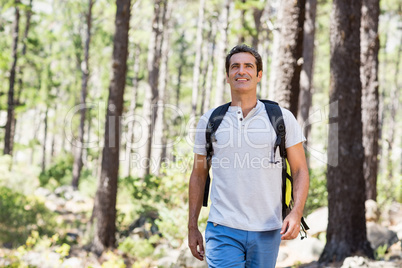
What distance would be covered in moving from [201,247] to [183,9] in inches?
1040

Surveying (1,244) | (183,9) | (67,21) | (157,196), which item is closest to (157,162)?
(157,196)

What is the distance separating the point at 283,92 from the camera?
6.54 meters

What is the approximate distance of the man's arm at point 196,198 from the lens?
286cm

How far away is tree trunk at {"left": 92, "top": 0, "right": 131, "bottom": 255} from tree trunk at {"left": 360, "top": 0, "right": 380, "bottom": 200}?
218 inches

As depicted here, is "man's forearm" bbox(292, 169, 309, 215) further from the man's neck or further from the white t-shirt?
the man's neck

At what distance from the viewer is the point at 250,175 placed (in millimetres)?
2680

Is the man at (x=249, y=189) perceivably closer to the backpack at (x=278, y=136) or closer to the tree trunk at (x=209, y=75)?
the backpack at (x=278, y=136)

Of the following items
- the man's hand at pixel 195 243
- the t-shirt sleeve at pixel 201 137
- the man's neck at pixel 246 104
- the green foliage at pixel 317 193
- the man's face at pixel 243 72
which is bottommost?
the green foliage at pixel 317 193

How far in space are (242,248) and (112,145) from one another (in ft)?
24.4

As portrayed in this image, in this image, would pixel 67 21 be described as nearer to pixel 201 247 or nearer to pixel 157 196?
pixel 157 196

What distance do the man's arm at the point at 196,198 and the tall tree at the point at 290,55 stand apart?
380 centimetres

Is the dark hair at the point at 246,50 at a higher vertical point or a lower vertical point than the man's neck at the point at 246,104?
higher

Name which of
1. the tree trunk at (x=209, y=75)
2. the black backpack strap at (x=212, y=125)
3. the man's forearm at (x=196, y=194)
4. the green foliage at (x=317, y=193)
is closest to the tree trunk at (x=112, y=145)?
the green foliage at (x=317, y=193)

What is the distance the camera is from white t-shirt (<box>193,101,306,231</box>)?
266 cm
